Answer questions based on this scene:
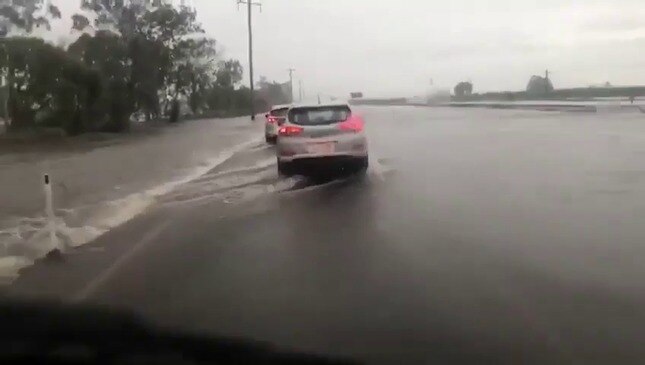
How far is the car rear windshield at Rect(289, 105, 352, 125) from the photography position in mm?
17125

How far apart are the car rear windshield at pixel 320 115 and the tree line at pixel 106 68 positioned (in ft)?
79.3

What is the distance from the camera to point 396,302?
6680 millimetres

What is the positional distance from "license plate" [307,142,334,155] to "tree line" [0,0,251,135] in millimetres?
24836

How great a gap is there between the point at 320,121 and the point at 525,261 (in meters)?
9.36

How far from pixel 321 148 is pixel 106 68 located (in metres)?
35.2

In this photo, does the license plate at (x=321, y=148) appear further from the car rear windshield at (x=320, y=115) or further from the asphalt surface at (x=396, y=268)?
the asphalt surface at (x=396, y=268)

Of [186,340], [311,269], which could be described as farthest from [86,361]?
[311,269]

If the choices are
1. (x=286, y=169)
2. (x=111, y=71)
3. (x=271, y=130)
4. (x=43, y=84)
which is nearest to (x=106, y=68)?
(x=111, y=71)

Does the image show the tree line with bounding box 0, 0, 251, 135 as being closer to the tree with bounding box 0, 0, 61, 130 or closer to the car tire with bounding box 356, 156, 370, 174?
the tree with bounding box 0, 0, 61, 130

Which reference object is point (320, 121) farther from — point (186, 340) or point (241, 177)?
point (186, 340)

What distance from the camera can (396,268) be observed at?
26.5ft

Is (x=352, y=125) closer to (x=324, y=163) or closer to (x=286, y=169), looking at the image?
(x=324, y=163)

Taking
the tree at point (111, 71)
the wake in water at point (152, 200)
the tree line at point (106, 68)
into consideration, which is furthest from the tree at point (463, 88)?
the wake in water at point (152, 200)

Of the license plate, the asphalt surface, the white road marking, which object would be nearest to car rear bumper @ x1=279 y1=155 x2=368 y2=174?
the license plate
